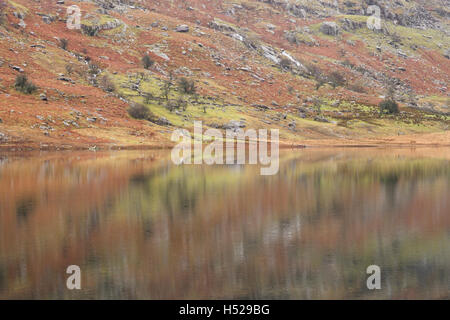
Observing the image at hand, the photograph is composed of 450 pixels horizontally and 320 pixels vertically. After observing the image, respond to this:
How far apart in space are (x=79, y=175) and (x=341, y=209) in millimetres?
26439

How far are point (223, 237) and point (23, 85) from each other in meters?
82.5

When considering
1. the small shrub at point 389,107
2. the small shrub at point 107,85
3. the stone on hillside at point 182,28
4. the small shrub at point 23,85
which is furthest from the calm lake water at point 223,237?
the stone on hillside at point 182,28

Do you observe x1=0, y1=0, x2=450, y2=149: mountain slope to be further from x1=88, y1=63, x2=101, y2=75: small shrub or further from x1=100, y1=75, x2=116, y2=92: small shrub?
x1=88, y1=63, x2=101, y2=75: small shrub

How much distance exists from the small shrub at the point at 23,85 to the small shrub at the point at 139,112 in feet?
63.1

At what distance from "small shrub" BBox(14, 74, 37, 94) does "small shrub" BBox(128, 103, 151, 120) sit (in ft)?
63.1

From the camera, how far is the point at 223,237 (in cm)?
2259

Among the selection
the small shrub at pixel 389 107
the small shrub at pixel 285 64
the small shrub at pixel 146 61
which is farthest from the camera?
the small shrub at pixel 285 64

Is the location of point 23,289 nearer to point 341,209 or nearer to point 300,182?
point 341,209

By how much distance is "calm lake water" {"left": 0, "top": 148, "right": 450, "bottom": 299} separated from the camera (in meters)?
16.3

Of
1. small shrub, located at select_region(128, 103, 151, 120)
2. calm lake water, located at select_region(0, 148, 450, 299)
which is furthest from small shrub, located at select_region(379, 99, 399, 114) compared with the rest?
calm lake water, located at select_region(0, 148, 450, 299)

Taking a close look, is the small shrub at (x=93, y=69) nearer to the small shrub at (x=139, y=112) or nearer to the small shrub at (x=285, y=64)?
the small shrub at (x=139, y=112)

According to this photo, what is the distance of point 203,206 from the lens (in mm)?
30875

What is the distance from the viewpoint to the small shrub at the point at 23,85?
92.9 meters

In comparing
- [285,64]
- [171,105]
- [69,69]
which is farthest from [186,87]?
[285,64]
